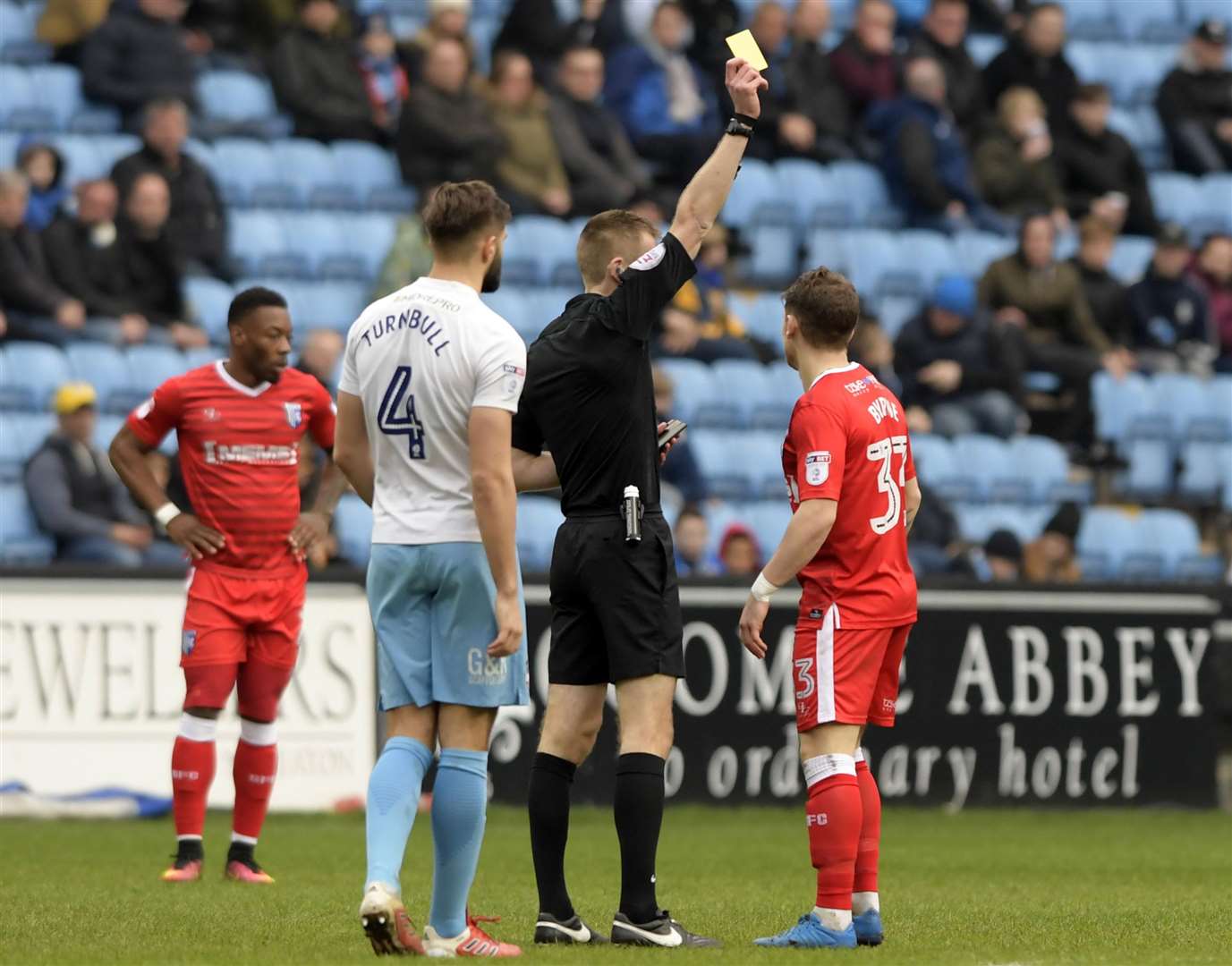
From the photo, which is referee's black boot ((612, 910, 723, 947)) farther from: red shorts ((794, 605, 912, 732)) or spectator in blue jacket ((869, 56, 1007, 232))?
spectator in blue jacket ((869, 56, 1007, 232))

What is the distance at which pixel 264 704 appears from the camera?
31.2ft

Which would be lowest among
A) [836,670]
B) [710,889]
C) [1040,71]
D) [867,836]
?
[710,889]

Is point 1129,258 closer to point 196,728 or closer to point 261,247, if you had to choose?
point 261,247

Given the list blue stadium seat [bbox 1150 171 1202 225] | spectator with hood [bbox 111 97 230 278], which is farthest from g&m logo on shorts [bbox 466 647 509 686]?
blue stadium seat [bbox 1150 171 1202 225]

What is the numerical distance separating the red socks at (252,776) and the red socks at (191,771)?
138mm

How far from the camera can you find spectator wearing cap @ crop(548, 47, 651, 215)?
17.6m

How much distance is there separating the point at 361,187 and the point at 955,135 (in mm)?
5118

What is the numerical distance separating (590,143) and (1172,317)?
16.2 feet

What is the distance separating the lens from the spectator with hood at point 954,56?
64.5 feet

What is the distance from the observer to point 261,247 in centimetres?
1656

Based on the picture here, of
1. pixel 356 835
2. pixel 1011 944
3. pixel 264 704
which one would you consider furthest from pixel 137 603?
pixel 1011 944

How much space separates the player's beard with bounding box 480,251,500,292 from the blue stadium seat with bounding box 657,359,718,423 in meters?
9.53

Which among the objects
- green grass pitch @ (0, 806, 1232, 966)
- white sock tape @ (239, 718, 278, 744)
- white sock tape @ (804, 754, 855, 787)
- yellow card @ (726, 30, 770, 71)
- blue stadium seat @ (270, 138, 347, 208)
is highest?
blue stadium seat @ (270, 138, 347, 208)

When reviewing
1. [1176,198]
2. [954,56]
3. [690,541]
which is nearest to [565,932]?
[690,541]
